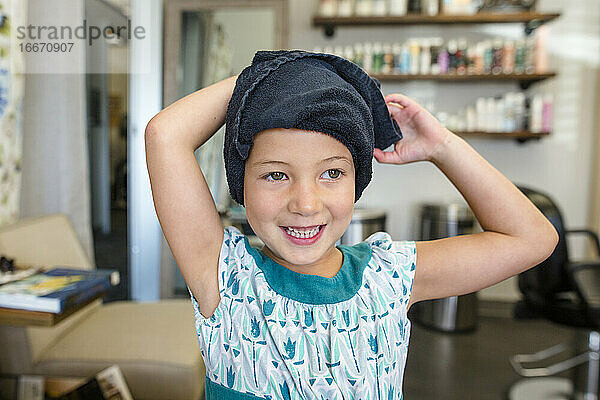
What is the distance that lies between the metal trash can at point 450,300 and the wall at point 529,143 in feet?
0.68

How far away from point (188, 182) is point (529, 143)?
296cm

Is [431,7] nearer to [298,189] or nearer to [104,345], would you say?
[104,345]

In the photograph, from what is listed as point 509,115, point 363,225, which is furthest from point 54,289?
point 509,115

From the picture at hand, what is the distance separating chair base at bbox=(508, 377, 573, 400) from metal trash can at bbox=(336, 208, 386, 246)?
37.1 inches

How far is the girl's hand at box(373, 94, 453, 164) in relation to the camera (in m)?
0.70

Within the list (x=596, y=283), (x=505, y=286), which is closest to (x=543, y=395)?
(x=596, y=283)

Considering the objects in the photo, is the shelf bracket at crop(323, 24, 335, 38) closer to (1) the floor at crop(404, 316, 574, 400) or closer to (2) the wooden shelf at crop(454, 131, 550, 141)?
(2) the wooden shelf at crop(454, 131, 550, 141)

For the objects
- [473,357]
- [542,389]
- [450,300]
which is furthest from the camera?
[450,300]

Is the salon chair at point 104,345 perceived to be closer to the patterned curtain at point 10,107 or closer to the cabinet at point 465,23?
the patterned curtain at point 10,107

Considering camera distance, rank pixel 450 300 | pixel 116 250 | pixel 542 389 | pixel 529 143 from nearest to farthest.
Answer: pixel 116 250
pixel 542 389
pixel 450 300
pixel 529 143

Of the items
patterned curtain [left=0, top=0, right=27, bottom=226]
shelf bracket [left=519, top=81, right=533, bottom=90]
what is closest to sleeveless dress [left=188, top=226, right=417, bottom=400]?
patterned curtain [left=0, top=0, right=27, bottom=226]

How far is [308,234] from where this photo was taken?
61cm

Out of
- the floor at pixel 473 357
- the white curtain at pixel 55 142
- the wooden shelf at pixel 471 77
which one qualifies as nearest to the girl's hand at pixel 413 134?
the white curtain at pixel 55 142

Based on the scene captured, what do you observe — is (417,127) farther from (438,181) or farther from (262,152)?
(438,181)
